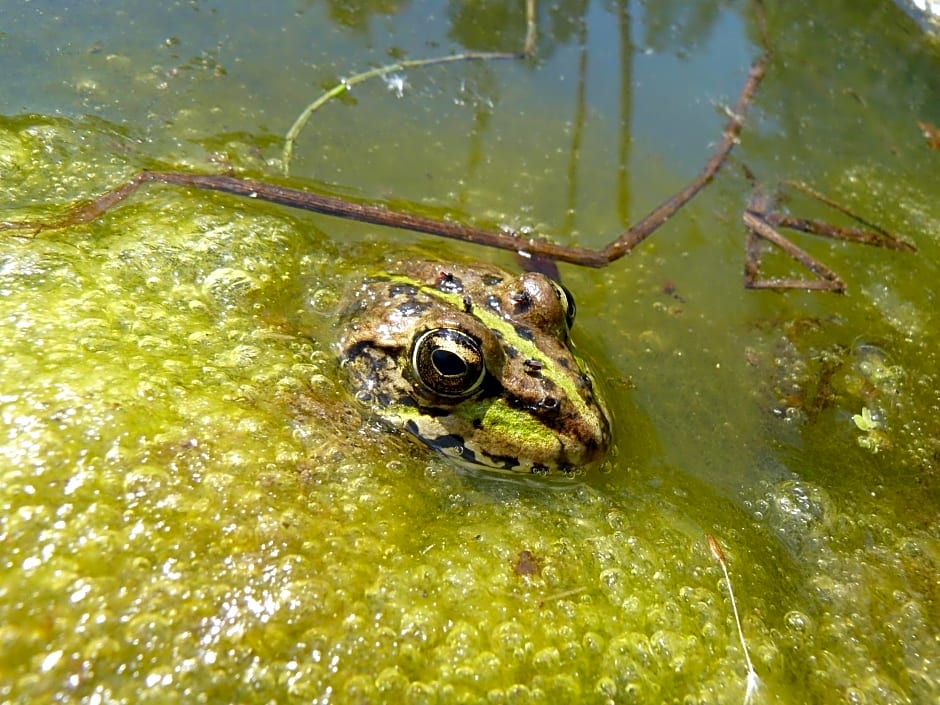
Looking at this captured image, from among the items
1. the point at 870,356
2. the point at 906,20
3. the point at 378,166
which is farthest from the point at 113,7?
the point at 906,20

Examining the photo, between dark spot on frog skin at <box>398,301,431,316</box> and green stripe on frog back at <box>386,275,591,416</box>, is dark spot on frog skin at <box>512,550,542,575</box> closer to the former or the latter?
green stripe on frog back at <box>386,275,591,416</box>

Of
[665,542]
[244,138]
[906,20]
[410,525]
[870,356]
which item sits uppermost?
[906,20]

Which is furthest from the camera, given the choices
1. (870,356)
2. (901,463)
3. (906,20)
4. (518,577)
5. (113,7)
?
(906,20)

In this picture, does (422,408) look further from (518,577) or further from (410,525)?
(518,577)

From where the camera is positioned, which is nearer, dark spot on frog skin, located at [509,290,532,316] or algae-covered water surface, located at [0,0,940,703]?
algae-covered water surface, located at [0,0,940,703]


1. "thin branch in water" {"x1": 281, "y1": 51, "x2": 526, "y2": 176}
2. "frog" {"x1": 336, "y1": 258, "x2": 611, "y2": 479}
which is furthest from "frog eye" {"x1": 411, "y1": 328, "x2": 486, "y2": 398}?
"thin branch in water" {"x1": 281, "y1": 51, "x2": 526, "y2": 176}

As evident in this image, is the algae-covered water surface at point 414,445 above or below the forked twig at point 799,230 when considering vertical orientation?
below

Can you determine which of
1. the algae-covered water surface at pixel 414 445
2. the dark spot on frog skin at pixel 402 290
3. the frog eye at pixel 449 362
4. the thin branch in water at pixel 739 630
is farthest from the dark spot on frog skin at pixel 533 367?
the thin branch in water at pixel 739 630

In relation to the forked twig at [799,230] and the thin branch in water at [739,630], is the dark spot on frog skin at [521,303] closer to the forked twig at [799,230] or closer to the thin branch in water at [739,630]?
the thin branch in water at [739,630]
